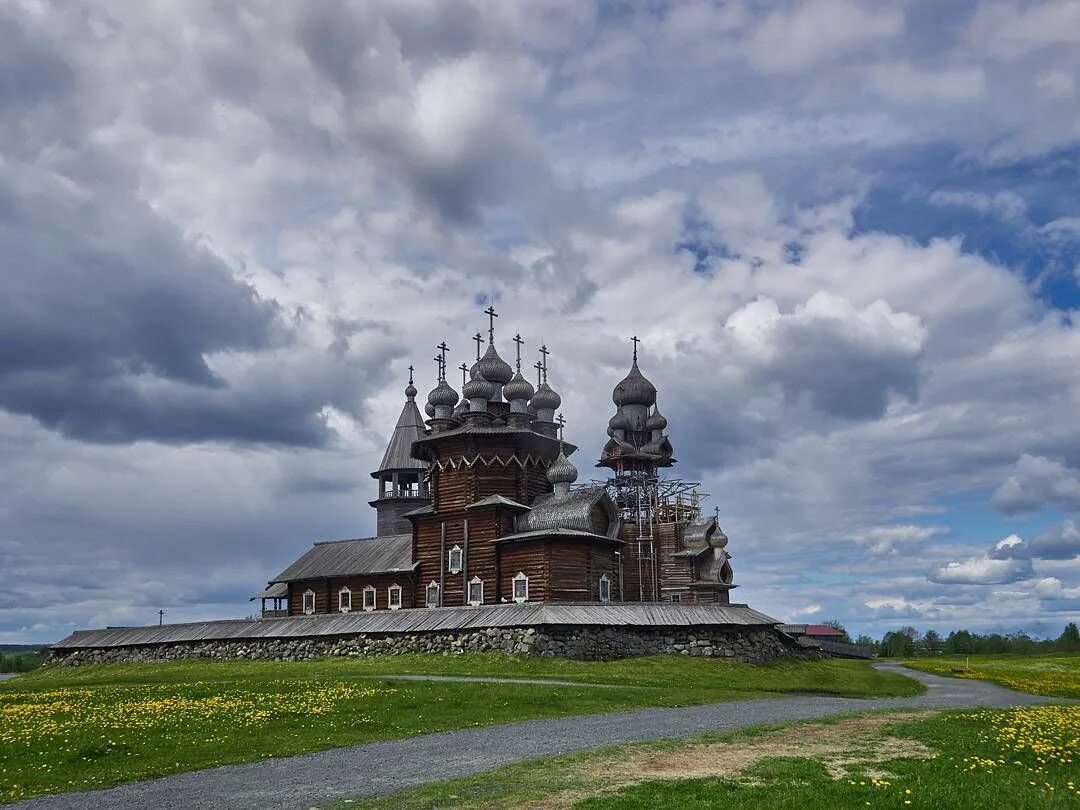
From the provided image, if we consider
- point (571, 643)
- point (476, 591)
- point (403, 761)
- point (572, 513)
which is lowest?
point (403, 761)

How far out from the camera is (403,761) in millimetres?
18031

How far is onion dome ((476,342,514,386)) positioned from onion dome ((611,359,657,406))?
9164mm

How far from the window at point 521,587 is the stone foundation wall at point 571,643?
8552mm

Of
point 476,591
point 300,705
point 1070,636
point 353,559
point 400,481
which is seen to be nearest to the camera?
point 300,705

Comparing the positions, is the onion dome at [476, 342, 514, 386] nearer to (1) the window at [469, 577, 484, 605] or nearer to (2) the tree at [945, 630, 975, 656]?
(1) the window at [469, 577, 484, 605]

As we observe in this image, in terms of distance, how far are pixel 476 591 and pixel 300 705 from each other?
30240mm

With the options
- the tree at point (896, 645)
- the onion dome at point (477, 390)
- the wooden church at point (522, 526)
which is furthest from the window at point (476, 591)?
the tree at point (896, 645)

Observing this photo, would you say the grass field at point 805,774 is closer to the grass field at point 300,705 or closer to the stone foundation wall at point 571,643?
the grass field at point 300,705

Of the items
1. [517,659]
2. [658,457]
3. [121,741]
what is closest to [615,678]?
[517,659]

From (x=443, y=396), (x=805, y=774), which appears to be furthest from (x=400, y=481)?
(x=805, y=774)

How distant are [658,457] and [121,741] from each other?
160ft

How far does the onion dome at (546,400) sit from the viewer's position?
65.9m

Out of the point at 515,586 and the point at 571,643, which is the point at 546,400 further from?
the point at 571,643

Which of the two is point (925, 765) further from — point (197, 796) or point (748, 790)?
point (197, 796)
